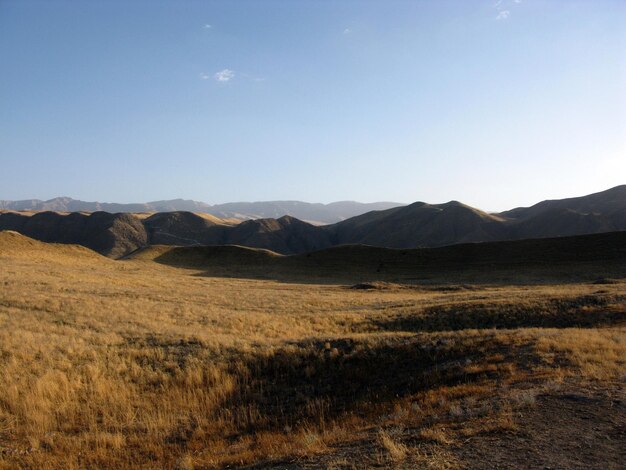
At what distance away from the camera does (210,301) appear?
2795 cm

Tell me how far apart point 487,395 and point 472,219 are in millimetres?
133644

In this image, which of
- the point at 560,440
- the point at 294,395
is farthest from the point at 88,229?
the point at 560,440

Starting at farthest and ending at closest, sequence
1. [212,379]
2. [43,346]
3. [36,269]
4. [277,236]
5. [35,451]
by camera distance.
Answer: [277,236] < [36,269] < [43,346] < [212,379] < [35,451]

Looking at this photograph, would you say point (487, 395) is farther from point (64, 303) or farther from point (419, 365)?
point (64, 303)

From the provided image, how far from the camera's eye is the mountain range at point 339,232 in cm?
11856

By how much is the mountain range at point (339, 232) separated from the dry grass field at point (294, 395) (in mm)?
111526

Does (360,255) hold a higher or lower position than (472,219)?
lower

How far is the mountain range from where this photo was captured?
118562 millimetres

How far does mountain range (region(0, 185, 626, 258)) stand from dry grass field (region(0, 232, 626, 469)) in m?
112

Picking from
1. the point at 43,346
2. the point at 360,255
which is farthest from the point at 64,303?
the point at 360,255

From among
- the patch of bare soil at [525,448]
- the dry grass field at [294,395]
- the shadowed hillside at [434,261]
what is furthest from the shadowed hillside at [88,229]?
the patch of bare soil at [525,448]

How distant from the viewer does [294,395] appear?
10.3 m

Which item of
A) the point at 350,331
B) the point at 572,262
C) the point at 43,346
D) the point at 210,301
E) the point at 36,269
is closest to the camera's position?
the point at 43,346

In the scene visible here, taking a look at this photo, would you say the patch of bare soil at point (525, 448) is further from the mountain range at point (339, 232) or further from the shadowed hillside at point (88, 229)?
the shadowed hillside at point (88, 229)
